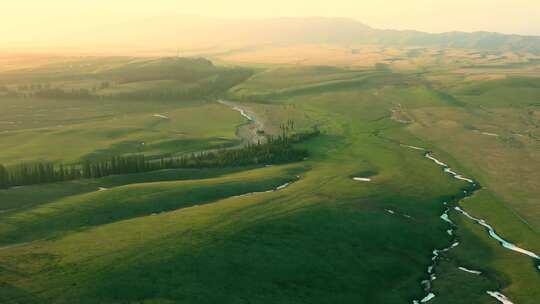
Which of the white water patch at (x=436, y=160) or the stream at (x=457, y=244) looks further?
the white water patch at (x=436, y=160)

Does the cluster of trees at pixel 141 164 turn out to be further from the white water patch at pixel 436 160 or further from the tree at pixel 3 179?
the white water patch at pixel 436 160

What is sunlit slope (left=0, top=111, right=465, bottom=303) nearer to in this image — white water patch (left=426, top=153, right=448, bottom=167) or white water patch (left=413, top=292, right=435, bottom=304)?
white water patch (left=413, top=292, right=435, bottom=304)

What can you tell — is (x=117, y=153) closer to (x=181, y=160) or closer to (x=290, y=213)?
(x=181, y=160)

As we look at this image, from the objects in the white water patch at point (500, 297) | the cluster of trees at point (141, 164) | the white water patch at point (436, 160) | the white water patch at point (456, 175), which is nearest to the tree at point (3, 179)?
the cluster of trees at point (141, 164)

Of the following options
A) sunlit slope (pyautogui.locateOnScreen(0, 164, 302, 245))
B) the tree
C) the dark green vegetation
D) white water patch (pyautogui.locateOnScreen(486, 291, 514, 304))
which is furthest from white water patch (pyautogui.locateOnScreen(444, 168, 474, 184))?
the tree

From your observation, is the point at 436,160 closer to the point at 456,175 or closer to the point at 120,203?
the point at 456,175

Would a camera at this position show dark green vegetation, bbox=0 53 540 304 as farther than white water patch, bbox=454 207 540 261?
No

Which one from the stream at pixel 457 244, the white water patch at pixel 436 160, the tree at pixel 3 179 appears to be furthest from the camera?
the white water patch at pixel 436 160

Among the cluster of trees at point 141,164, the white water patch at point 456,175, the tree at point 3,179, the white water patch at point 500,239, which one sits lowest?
the white water patch at point 500,239
